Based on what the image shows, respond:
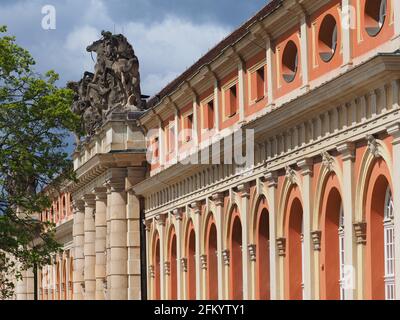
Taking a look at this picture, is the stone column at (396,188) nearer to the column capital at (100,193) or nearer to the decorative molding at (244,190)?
the decorative molding at (244,190)

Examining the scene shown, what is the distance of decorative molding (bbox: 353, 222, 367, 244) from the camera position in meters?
31.8

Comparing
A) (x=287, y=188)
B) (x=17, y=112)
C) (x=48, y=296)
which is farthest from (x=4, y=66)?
(x=48, y=296)

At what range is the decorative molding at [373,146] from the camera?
30.9 m

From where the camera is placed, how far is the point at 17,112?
148 ft

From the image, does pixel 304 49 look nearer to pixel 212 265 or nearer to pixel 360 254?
pixel 360 254

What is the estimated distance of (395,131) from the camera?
29.5 metres

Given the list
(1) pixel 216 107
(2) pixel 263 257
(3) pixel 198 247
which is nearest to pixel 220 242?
(3) pixel 198 247

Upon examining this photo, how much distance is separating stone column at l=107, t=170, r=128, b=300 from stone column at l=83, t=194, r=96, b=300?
5944 mm

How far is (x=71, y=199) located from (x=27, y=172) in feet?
91.5

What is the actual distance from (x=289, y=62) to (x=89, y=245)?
96.4 ft

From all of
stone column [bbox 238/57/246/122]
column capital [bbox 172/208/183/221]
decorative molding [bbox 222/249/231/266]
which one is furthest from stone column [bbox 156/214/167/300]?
stone column [bbox 238/57/246/122]

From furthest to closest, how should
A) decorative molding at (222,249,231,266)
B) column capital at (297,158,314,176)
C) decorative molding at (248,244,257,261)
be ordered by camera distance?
decorative molding at (222,249,231,266) → decorative molding at (248,244,257,261) → column capital at (297,158,314,176)

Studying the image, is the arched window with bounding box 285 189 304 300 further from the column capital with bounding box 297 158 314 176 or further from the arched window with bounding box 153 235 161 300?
the arched window with bounding box 153 235 161 300

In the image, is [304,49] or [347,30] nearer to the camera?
[347,30]
